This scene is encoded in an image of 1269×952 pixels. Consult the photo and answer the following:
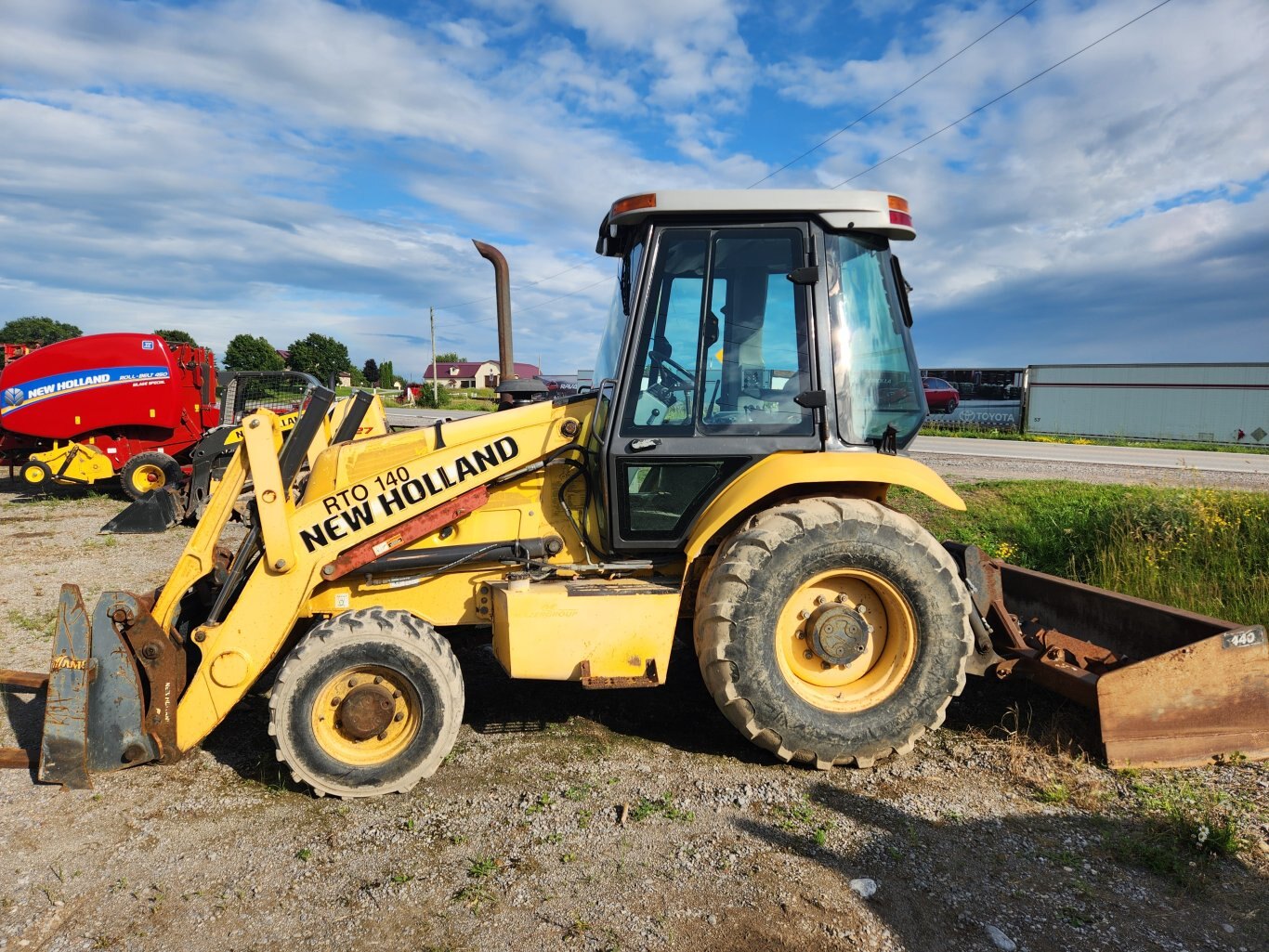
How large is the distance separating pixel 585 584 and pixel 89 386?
10.8m

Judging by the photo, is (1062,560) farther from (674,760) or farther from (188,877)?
(188,877)

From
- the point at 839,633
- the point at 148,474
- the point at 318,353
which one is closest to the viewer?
the point at 839,633

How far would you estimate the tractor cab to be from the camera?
3.92 metres

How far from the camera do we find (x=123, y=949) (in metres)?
2.71

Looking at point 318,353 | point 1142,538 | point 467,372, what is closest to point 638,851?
point 1142,538

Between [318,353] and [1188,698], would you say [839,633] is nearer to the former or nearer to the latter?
[1188,698]

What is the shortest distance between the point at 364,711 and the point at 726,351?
2.27 metres

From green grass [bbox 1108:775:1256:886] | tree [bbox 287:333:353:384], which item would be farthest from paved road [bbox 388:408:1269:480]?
tree [bbox 287:333:353:384]

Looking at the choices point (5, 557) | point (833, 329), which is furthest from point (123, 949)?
point (5, 557)

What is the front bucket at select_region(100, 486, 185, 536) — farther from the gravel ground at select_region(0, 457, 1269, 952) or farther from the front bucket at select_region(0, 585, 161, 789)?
the front bucket at select_region(0, 585, 161, 789)

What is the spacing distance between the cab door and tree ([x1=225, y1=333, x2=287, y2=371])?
189ft

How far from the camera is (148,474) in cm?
1169

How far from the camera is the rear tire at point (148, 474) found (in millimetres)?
11531

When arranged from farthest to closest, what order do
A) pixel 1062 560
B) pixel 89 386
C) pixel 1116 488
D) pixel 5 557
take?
pixel 89 386 < pixel 1116 488 < pixel 5 557 < pixel 1062 560
